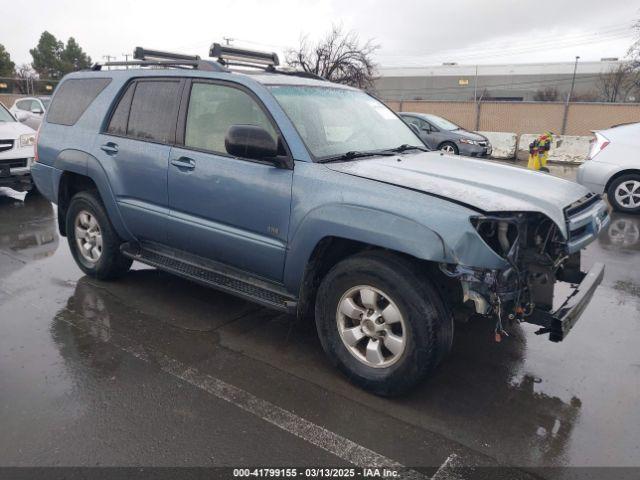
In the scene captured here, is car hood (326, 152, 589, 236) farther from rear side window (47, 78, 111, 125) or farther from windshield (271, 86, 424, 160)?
rear side window (47, 78, 111, 125)

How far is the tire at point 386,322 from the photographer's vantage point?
296cm

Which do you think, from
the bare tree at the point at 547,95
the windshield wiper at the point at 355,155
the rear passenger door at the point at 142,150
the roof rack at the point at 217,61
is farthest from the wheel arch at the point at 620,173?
the bare tree at the point at 547,95

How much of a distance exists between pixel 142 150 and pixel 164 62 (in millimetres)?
834

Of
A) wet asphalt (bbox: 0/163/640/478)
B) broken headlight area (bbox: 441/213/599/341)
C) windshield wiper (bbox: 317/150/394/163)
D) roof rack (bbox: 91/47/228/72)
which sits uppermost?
roof rack (bbox: 91/47/228/72)

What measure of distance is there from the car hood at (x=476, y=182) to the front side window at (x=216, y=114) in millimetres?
817

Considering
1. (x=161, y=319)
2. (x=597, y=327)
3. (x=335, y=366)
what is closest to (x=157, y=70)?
(x=161, y=319)

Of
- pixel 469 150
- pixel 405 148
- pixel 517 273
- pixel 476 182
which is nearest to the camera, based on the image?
pixel 517 273

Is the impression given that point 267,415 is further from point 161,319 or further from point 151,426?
point 161,319

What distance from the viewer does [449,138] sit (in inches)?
601

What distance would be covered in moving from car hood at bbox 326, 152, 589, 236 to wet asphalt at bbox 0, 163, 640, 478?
119 cm

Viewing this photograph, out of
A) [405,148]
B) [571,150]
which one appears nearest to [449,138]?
[571,150]

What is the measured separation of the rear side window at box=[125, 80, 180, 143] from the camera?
423 centimetres

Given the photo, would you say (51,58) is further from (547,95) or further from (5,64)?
(547,95)

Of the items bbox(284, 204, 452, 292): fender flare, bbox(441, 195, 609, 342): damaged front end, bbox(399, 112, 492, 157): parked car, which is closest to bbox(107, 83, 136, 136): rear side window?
bbox(284, 204, 452, 292): fender flare
